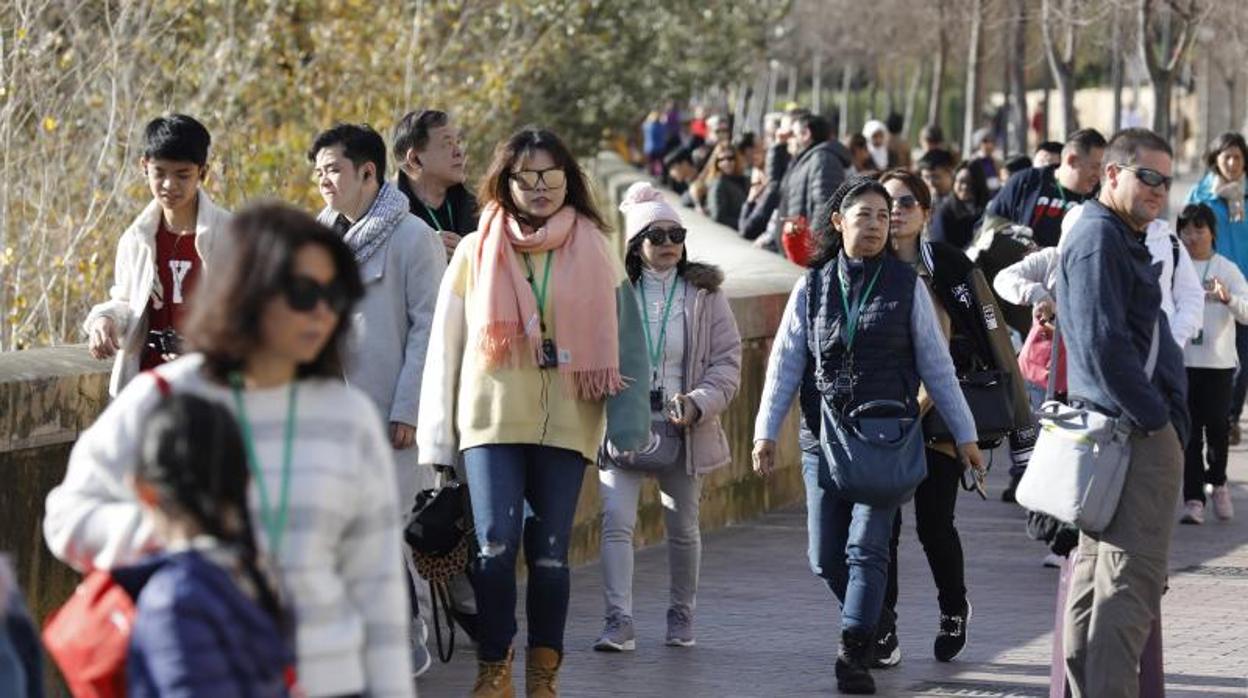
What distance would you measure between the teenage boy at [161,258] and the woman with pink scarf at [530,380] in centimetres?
76

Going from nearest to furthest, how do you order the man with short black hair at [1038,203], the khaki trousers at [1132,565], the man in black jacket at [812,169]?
the khaki trousers at [1132,565]
the man with short black hair at [1038,203]
the man in black jacket at [812,169]

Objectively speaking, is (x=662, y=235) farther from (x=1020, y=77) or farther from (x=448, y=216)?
(x=1020, y=77)

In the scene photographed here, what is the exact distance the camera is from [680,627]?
924 cm

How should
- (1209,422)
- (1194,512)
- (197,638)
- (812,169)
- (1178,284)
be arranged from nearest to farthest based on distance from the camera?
(197,638) → (1178,284) → (1194,512) → (1209,422) → (812,169)

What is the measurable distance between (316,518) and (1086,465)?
3.17 meters

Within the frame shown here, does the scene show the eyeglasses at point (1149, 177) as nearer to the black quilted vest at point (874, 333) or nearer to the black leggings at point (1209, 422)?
the black quilted vest at point (874, 333)

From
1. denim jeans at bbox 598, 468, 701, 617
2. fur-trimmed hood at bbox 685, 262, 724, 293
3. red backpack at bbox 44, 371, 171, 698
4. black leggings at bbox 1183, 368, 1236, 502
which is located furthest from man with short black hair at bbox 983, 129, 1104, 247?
red backpack at bbox 44, 371, 171, 698

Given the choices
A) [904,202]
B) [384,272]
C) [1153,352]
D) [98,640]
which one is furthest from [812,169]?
[98,640]

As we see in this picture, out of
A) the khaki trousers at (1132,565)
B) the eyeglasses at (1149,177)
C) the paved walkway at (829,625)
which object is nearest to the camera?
the khaki trousers at (1132,565)

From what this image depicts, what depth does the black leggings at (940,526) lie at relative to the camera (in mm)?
9062

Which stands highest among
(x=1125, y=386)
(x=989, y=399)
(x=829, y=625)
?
(x=1125, y=386)

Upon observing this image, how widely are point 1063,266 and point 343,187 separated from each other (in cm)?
232

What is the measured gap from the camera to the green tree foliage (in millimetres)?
13305

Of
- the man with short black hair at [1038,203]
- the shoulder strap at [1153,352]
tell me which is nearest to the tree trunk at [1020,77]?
the man with short black hair at [1038,203]
